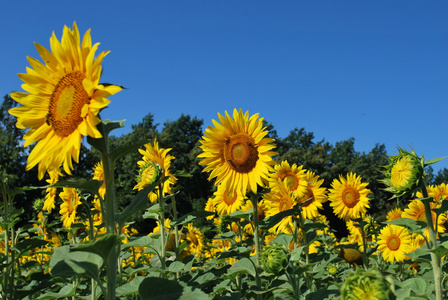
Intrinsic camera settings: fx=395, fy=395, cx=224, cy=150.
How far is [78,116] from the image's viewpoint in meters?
1.77

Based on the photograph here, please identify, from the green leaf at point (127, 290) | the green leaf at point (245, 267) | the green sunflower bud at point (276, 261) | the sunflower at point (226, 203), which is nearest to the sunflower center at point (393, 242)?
the sunflower at point (226, 203)

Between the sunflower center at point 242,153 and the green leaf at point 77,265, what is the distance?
1.57m

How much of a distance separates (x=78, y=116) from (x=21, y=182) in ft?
94.2

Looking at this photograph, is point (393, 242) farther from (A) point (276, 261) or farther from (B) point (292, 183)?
(A) point (276, 261)

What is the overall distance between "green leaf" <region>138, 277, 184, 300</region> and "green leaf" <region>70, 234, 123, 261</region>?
0.30 meters

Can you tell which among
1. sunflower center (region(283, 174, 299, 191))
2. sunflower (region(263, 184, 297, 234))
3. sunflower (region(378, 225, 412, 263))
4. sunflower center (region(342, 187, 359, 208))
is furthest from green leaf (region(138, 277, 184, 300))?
sunflower (region(378, 225, 412, 263))

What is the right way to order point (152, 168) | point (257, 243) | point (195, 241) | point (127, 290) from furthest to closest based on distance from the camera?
1. point (195, 241)
2. point (152, 168)
3. point (257, 243)
4. point (127, 290)

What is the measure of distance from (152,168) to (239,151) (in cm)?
96

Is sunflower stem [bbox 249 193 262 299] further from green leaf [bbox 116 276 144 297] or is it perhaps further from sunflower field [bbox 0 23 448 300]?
green leaf [bbox 116 276 144 297]

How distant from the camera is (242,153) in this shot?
10.5 ft

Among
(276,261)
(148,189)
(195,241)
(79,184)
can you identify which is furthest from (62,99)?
(195,241)

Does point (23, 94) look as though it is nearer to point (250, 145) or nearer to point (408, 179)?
point (250, 145)

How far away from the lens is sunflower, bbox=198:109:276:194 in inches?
122

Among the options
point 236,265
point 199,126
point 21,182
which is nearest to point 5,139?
point 21,182
